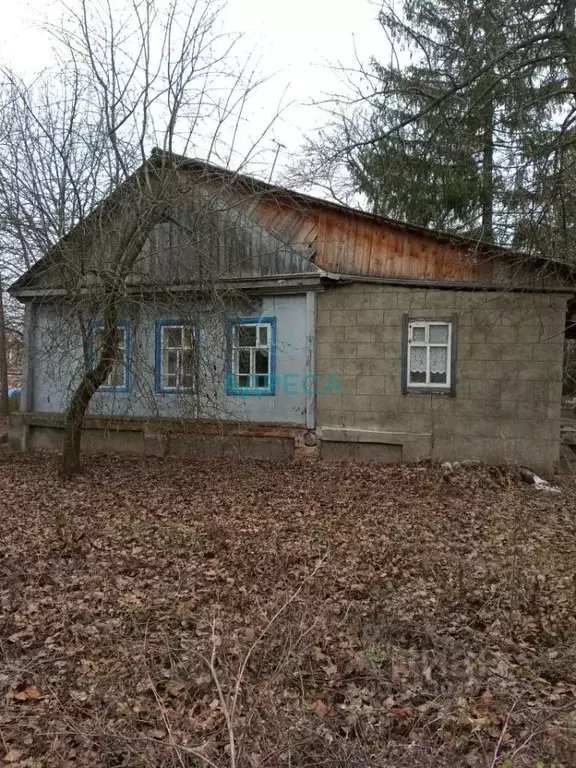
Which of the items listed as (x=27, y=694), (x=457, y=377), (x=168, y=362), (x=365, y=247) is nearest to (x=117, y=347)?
(x=168, y=362)

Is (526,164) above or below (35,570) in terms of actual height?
above

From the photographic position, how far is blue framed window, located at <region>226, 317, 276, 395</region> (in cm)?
1134

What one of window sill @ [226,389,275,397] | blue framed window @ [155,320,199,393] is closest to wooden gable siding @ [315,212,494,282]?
window sill @ [226,389,275,397]

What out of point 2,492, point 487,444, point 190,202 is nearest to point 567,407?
point 487,444

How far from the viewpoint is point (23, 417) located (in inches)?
522

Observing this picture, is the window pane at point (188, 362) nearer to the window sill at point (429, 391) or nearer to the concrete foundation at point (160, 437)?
the concrete foundation at point (160, 437)

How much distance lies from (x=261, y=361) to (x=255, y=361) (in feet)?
0.41

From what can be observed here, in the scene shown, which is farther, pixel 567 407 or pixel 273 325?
pixel 567 407

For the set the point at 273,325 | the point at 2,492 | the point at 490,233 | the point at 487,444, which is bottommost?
the point at 2,492

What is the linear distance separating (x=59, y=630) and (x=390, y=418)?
7.33 m

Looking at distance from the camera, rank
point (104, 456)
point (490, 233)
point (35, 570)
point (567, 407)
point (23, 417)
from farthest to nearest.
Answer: point (567, 407) < point (23, 417) < point (104, 456) < point (490, 233) < point (35, 570)

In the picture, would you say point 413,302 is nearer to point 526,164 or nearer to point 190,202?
point 526,164

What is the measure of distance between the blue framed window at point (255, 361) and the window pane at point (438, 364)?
310 centimetres

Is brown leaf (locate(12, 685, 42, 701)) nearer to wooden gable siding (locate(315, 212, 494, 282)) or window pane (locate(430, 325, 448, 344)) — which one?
window pane (locate(430, 325, 448, 344))
